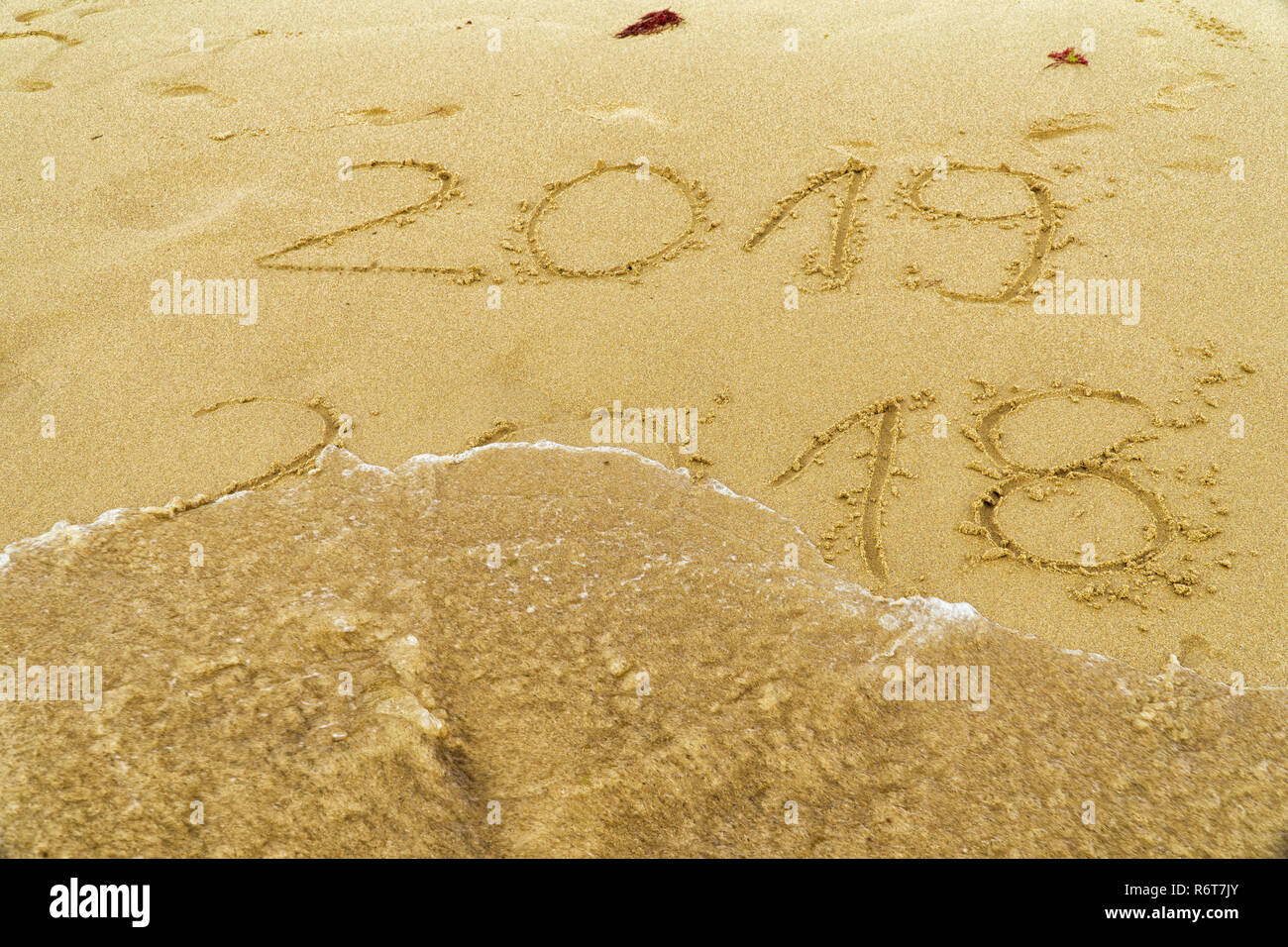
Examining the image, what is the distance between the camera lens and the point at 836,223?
14.1 feet

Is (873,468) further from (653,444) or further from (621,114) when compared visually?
(621,114)

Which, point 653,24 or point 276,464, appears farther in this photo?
point 653,24

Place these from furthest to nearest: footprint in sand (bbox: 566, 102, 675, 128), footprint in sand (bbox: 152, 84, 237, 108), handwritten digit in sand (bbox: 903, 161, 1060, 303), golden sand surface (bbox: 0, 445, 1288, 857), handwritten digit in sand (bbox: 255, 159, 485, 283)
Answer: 1. footprint in sand (bbox: 152, 84, 237, 108)
2. footprint in sand (bbox: 566, 102, 675, 128)
3. handwritten digit in sand (bbox: 255, 159, 485, 283)
4. handwritten digit in sand (bbox: 903, 161, 1060, 303)
5. golden sand surface (bbox: 0, 445, 1288, 857)

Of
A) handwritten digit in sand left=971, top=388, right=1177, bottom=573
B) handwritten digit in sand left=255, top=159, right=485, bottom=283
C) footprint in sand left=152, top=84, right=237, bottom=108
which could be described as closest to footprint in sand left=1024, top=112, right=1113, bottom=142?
handwritten digit in sand left=971, top=388, right=1177, bottom=573

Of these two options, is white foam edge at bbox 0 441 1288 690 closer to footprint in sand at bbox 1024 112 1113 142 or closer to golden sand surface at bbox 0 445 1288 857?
golden sand surface at bbox 0 445 1288 857

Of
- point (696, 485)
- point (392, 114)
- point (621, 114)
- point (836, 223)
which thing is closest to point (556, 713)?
point (696, 485)

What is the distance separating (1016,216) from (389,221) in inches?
112

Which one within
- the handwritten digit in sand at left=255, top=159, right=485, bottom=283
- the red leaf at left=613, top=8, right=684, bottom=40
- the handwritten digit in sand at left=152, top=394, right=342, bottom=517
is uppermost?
the red leaf at left=613, top=8, right=684, bottom=40

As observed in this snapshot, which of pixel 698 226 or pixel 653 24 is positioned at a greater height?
pixel 653 24

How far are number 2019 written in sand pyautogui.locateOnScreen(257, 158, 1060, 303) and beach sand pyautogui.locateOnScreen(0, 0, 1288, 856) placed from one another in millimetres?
25

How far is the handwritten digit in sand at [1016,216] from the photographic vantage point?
12.6ft

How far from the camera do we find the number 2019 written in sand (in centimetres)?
405
